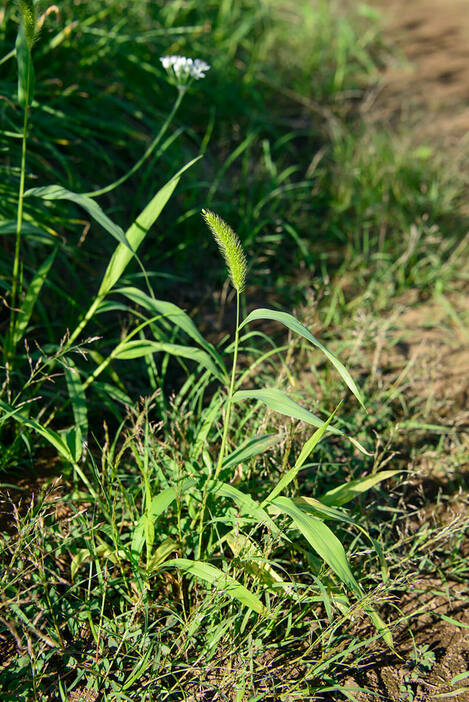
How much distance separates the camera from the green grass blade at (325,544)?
1.32 meters

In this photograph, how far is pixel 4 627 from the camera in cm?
143

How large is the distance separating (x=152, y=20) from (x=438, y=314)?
2013 mm

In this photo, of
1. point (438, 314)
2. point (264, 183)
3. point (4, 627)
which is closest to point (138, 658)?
point (4, 627)

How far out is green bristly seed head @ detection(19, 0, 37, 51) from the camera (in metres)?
1.35

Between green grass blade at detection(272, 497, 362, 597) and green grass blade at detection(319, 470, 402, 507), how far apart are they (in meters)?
0.25

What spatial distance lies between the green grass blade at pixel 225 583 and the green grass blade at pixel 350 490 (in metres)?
0.32

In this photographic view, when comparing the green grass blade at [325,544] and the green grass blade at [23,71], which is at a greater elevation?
the green grass blade at [23,71]

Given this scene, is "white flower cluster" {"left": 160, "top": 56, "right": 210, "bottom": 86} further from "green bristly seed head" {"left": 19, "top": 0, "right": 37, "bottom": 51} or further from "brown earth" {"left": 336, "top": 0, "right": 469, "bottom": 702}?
"brown earth" {"left": 336, "top": 0, "right": 469, "bottom": 702}

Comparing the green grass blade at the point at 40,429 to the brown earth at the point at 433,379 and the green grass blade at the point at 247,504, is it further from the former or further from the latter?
the brown earth at the point at 433,379

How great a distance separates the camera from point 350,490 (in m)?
1.62

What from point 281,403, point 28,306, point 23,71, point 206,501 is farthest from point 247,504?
point 23,71

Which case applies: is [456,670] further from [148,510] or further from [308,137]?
[308,137]

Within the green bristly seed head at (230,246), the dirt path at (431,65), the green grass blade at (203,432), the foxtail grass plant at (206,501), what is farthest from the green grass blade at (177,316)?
the dirt path at (431,65)

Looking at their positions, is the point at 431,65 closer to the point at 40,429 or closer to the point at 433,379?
the point at 433,379
